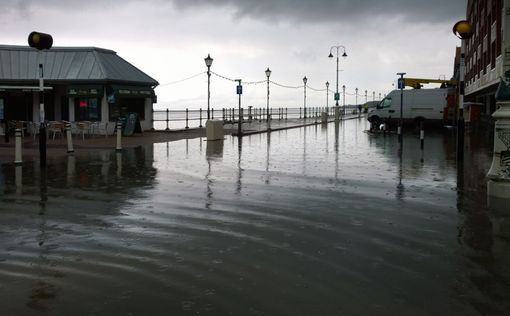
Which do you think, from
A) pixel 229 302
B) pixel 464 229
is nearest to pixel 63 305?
pixel 229 302

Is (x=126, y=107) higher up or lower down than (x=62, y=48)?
lower down

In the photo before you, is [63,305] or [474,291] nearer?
[63,305]

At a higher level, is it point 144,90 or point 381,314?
point 144,90

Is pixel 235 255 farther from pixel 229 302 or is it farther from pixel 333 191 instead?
pixel 333 191

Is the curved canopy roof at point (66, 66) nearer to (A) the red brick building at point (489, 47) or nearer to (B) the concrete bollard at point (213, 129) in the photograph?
(B) the concrete bollard at point (213, 129)

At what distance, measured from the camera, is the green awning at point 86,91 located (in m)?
28.2

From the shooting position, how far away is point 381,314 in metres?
4.46

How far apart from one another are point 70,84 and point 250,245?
956 inches

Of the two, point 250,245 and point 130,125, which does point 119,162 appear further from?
point 130,125

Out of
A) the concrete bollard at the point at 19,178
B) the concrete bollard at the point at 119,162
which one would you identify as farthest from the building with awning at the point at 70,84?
the concrete bollard at the point at 19,178

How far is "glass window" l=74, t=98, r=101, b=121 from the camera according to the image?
28.7 metres

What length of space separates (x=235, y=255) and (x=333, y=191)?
198 inches

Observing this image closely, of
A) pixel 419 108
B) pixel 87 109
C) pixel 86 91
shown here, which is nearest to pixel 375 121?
pixel 419 108

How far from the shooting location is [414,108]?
127 feet
